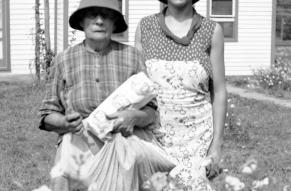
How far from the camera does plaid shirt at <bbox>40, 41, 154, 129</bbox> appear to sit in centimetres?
300

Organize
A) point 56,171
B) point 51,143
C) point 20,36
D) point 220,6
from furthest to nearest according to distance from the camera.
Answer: point 20,36 < point 220,6 < point 51,143 < point 56,171

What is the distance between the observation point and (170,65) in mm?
3482

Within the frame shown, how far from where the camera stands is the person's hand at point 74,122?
2.87 metres

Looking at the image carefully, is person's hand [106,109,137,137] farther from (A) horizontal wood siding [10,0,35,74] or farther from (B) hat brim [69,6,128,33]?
(A) horizontal wood siding [10,0,35,74]

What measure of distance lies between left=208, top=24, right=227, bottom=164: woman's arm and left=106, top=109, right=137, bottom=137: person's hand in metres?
0.69

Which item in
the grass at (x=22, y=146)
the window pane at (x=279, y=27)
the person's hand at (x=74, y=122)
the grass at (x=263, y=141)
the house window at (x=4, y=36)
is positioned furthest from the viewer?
the window pane at (x=279, y=27)

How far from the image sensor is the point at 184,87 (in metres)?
3.48

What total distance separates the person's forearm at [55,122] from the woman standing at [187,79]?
2.16ft

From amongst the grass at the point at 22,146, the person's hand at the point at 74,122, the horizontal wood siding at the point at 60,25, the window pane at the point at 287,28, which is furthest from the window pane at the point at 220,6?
the person's hand at the point at 74,122

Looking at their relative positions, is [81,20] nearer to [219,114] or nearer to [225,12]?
[219,114]

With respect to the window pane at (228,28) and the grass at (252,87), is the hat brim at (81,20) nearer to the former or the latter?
the grass at (252,87)

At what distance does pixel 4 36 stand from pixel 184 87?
14181 mm

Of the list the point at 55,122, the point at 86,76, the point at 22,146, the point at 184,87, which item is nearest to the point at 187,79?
the point at 184,87

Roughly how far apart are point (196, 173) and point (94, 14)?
3.16ft
